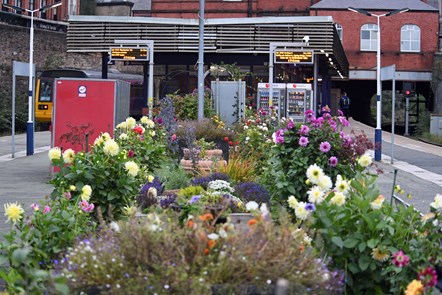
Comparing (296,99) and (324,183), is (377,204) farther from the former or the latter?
(296,99)

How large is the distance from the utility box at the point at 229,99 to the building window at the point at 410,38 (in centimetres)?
3357

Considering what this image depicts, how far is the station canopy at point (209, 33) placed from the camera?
116 feet

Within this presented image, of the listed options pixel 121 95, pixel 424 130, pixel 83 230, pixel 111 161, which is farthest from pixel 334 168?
pixel 424 130

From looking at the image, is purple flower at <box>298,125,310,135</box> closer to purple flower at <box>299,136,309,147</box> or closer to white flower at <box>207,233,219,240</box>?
purple flower at <box>299,136,309,147</box>

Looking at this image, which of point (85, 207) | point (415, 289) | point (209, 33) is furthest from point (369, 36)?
point (415, 289)

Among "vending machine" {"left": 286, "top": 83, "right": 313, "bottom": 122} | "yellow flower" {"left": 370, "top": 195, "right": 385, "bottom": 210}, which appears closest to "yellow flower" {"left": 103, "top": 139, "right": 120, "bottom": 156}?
"yellow flower" {"left": 370, "top": 195, "right": 385, "bottom": 210}

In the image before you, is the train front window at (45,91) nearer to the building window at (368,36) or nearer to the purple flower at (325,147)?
the building window at (368,36)

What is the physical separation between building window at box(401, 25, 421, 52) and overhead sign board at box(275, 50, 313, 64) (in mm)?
28479

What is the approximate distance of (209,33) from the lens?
36.1 meters

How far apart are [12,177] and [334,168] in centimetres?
1131

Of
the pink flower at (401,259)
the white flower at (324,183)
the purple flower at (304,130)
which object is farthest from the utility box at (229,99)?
the pink flower at (401,259)

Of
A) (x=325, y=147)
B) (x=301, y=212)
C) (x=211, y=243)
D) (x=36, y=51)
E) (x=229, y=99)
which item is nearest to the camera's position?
(x=211, y=243)

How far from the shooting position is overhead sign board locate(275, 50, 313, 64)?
32156mm

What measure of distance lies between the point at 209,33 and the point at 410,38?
2696 centimetres
